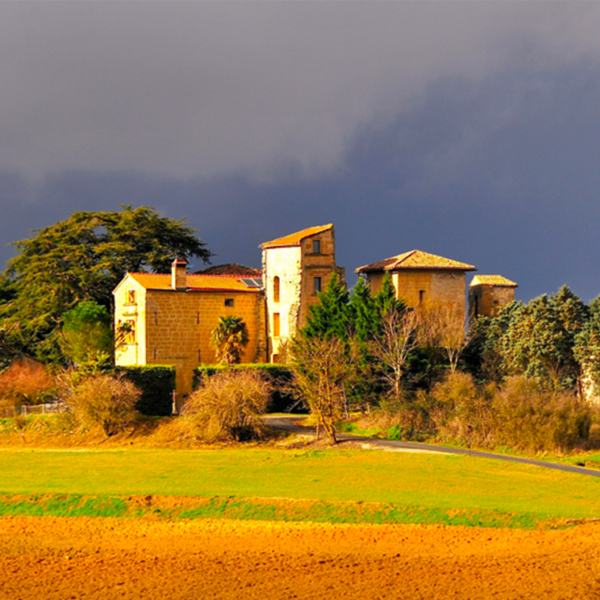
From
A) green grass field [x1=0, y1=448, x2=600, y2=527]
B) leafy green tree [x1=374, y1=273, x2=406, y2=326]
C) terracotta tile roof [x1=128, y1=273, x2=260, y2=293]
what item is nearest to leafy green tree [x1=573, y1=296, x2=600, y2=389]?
leafy green tree [x1=374, y1=273, x2=406, y2=326]

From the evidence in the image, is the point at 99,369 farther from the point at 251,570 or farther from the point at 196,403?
the point at 251,570

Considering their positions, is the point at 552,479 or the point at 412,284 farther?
the point at 412,284

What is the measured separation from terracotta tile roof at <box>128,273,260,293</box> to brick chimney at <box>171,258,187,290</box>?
375 millimetres

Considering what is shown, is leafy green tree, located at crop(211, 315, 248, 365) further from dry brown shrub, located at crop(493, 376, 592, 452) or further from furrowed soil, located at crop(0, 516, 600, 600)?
furrowed soil, located at crop(0, 516, 600, 600)

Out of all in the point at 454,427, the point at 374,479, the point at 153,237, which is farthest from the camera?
the point at 153,237

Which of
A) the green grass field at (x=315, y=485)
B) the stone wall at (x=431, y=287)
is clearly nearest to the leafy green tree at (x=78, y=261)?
the stone wall at (x=431, y=287)

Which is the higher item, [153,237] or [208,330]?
[153,237]

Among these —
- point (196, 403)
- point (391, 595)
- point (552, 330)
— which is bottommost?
point (391, 595)

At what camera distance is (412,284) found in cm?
5978

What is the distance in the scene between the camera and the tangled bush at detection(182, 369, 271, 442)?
45.5 metres

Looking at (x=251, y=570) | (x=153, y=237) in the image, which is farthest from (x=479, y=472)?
(x=153, y=237)

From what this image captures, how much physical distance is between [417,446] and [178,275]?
23.1m

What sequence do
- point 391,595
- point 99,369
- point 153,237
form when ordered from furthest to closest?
point 153,237 < point 99,369 < point 391,595

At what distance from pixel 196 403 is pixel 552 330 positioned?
21556 millimetres
